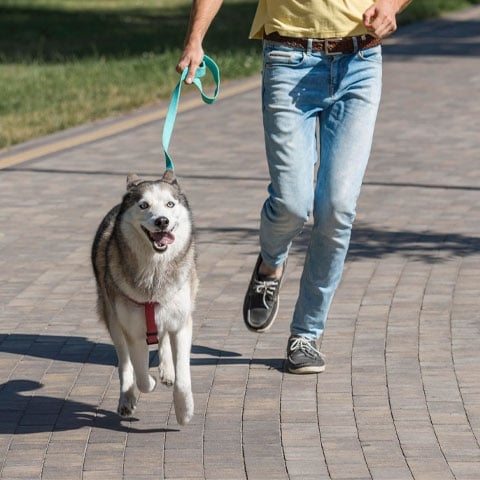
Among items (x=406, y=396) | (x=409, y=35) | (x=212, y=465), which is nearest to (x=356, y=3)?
(x=406, y=396)

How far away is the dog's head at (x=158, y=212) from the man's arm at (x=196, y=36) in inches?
22.8

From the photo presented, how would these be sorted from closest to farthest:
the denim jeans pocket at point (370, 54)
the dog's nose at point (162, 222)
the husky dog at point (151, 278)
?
the dog's nose at point (162, 222) → the husky dog at point (151, 278) → the denim jeans pocket at point (370, 54)

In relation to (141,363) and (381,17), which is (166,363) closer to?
(141,363)

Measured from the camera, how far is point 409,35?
22.2 metres

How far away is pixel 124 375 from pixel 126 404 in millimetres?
124

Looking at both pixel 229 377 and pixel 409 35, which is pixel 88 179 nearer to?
pixel 229 377

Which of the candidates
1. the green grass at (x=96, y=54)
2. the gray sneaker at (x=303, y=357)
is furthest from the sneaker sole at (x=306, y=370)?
the green grass at (x=96, y=54)

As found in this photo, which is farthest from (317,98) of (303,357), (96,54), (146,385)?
(96,54)

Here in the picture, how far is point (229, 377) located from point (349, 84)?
57.9 inches

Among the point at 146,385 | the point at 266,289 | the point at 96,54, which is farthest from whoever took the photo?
the point at 96,54

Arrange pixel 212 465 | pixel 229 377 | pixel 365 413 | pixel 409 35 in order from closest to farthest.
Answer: pixel 212 465 < pixel 365 413 < pixel 229 377 < pixel 409 35

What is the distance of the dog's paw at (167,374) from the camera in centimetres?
588

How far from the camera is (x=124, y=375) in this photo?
5750mm

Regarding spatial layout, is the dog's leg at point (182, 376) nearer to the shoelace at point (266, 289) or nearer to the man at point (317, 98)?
the man at point (317, 98)
